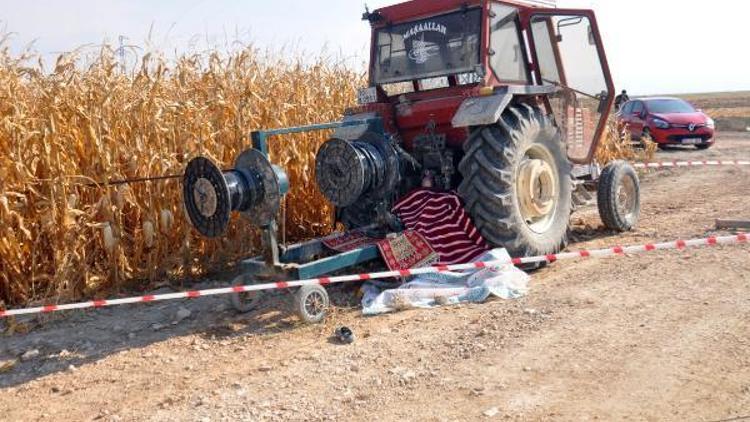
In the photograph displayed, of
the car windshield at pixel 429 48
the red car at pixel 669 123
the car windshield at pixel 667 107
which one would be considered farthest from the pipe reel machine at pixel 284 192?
the car windshield at pixel 667 107

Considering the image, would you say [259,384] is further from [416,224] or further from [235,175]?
[416,224]

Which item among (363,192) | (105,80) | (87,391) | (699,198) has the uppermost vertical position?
(105,80)

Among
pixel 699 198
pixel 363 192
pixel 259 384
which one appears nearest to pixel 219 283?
pixel 363 192

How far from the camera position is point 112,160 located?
575 centimetres

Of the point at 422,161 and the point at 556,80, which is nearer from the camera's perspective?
the point at 422,161

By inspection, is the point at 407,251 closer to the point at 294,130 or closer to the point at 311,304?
the point at 311,304

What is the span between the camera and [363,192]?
5.50 metres

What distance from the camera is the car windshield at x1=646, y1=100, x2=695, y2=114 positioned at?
16913 millimetres

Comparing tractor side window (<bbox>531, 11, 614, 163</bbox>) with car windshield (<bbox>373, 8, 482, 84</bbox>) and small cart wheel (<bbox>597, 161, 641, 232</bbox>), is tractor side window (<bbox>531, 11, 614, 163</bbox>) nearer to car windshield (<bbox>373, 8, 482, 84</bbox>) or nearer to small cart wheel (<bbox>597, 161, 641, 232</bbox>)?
small cart wheel (<bbox>597, 161, 641, 232</bbox>)

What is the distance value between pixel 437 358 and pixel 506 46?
126 inches

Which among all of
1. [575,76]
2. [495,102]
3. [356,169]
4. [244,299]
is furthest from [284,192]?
[575,76]

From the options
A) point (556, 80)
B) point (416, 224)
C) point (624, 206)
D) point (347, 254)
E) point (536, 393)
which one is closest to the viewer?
point (536, 393)

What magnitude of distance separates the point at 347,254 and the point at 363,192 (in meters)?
0.70

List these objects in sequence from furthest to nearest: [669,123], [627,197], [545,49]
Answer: [669,123], [627,197], [545,49]
